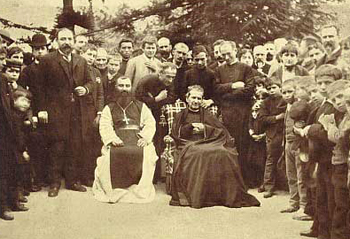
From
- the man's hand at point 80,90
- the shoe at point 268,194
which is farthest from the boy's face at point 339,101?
the man's hand at point 80,90

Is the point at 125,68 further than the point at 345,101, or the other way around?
the point at 125,68

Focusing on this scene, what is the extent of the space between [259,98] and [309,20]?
77cm

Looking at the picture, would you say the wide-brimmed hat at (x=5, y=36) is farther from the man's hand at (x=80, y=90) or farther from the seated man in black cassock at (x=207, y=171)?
the seated man in black cassock at (x=207, y=171)

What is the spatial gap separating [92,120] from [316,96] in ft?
6.16

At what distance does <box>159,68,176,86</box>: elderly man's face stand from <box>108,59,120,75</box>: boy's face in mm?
373

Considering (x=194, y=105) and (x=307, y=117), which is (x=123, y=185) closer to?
(x=194, y=105)

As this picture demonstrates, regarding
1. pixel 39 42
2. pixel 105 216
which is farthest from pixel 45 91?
pixel 105 216

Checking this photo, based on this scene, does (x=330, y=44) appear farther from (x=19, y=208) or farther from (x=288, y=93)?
(x=19, y=208)

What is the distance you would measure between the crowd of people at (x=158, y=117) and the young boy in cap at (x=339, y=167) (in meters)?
0.22

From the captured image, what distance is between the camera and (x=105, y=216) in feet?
18.1

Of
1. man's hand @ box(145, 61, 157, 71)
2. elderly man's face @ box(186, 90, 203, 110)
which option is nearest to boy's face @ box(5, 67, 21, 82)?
man's hand @ box(145, 61, 157, 71)

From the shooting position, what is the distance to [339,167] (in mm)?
5270

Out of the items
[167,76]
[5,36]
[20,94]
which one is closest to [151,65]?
[167,76]

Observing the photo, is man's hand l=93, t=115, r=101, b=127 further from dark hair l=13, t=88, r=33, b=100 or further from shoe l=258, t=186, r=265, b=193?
shoe l=258, t=186, r=265, b=193
